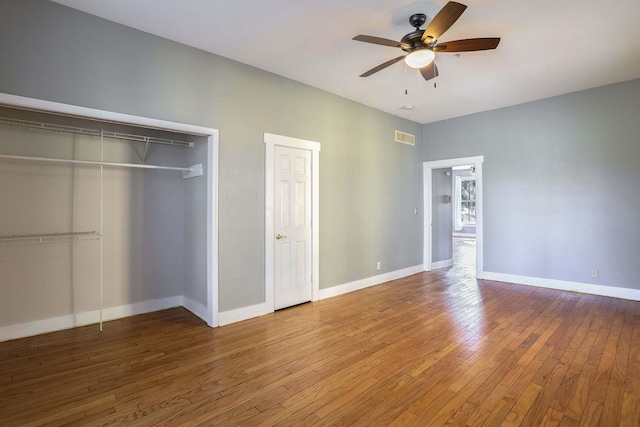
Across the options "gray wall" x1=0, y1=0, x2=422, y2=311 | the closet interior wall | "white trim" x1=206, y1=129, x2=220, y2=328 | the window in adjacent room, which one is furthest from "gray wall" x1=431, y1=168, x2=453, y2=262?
the window in adjacent room

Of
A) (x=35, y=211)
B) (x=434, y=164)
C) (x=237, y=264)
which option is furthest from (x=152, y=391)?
(x=434, y=164)

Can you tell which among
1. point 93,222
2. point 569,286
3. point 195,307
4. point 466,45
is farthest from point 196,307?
point 569,286

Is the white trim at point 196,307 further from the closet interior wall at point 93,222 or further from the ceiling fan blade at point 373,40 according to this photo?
the ceiling fan blade at point 373,40

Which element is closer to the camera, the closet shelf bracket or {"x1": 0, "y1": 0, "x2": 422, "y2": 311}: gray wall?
{"x1": 0, "y1": 0, "x2": 422, "y2": 311}: gray wall

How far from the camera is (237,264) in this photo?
367cm

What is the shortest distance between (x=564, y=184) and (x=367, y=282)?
139 inches

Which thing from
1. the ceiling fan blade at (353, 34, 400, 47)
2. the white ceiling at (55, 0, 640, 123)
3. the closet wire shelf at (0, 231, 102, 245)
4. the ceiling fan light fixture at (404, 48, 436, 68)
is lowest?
the closet wire shelf at (0, 231, 102, 245)

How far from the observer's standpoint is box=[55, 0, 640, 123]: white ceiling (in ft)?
8.84

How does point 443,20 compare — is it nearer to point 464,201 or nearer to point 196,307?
point 196,307

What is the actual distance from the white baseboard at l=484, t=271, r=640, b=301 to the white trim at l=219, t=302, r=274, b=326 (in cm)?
414

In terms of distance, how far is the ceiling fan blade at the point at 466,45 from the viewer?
8.61 feet

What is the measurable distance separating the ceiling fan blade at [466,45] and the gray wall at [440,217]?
4.11 metres

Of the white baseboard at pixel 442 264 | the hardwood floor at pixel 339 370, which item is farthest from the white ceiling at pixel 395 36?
the white baseboard at pixel 442 264

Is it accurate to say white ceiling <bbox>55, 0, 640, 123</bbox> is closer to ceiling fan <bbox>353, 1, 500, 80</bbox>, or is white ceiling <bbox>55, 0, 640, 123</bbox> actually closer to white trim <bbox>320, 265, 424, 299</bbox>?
ceiling fan <bbox>353, 1, 500, 80</bbox>
